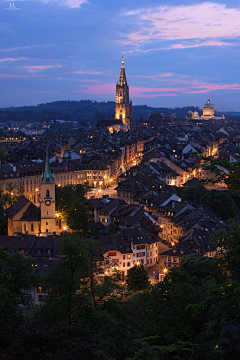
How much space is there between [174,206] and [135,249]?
15063 mm

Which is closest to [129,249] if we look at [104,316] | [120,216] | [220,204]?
[120,216]

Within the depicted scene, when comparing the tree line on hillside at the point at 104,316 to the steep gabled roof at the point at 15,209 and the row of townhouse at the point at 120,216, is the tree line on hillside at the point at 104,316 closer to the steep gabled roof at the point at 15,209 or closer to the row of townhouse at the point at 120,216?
the row of townhouse at the point at 120,216

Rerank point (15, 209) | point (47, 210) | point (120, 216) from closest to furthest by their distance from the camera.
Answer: point (47, 210), point (15, 209), point (120, 216)

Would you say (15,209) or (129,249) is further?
(15,209)

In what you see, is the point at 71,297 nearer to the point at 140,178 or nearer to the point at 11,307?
the point at 11,307

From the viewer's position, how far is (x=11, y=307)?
24.7 metres

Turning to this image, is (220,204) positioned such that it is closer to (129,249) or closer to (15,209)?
(129,249)

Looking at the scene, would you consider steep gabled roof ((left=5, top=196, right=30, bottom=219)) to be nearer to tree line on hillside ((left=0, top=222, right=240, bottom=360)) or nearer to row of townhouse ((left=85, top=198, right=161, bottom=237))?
row of townhouse ((left=85, top=198, right=161, bottom=237))

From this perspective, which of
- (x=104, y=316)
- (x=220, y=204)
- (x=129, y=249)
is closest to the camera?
(x=104, y=316)

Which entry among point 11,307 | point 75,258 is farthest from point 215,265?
point 11,307

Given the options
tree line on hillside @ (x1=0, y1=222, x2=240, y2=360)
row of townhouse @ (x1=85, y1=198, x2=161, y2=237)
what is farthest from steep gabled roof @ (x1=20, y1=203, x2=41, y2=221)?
tree line on hillside @ (x1=0, y1=222, x2=240, y2=360)

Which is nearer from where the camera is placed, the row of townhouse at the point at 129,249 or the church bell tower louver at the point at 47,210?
the row of townhouse at the point at 129,249

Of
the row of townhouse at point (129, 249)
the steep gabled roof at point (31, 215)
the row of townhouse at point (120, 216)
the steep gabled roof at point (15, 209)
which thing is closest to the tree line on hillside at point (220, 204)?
the row of townhouse at point (120, 216)

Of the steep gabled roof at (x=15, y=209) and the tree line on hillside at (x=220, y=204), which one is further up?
the steep gabled roof at (x=15, y=209)
